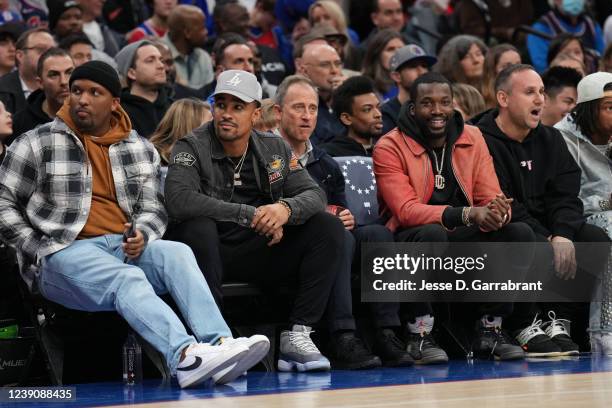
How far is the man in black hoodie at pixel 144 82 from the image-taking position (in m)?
8.63

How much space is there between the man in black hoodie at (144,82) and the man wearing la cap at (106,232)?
76.9 inches

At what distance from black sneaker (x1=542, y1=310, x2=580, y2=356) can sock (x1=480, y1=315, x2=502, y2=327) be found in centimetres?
41

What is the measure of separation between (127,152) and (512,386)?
2360mm

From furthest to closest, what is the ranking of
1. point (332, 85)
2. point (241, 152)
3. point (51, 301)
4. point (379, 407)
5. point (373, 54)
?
point (373, 54) < point (332, 85) < point (241, 152) < point (51, 301) < point (379, 407)

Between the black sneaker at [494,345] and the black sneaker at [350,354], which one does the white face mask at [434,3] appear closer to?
the black sneaker at [494,345]

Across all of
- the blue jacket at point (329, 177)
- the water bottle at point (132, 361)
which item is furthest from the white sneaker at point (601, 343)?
the water bottle at point (132, 361)

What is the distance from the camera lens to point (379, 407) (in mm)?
5070

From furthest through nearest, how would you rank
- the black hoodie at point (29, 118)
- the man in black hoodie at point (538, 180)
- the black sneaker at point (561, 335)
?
1. the black hoodie at point (29, 118)
2. the man in black hoodie at point (538, 180)
3. the black sneaker at point (561, 335)

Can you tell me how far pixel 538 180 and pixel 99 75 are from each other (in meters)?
2.99

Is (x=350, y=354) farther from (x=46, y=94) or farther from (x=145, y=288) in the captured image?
(x=46, y=94)

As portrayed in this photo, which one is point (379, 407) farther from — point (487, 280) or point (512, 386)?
point (487, 280)

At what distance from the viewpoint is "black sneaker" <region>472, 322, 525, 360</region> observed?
281 inches

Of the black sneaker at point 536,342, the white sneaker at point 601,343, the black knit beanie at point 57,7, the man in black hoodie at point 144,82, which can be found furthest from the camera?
the black knit beanie at point 57,7

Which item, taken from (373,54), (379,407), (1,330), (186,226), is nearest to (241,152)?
(186,226)
